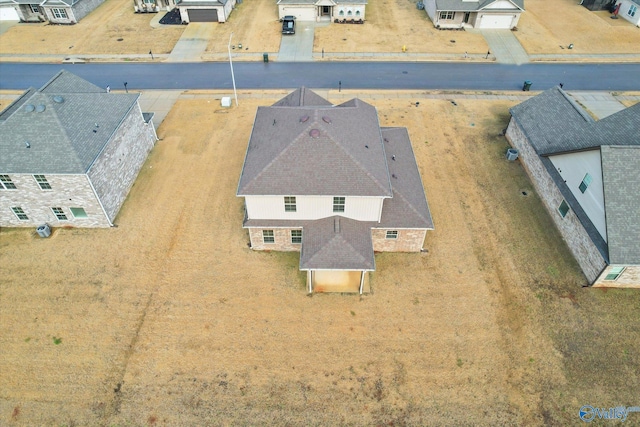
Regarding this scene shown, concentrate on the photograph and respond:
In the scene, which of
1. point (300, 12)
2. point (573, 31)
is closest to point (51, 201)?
point (300, 12)

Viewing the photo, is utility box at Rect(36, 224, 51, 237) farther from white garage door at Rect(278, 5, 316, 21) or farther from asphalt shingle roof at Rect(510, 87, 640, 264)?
white garage door at Rect(278, 5, 316, 21)

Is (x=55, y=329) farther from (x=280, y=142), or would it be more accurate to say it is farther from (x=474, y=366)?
(x=474, y=366)

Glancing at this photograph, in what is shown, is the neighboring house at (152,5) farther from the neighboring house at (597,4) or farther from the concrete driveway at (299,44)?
the neighboring house at (597,4)

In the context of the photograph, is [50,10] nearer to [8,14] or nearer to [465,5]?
[8,14]

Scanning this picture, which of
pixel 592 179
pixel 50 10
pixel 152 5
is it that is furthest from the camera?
pixel 152 5

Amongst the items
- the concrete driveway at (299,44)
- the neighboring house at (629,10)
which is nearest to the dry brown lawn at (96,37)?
the concrete driveway at (299,44)

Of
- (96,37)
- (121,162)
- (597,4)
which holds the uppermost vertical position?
(597,4)

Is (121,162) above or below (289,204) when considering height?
below
